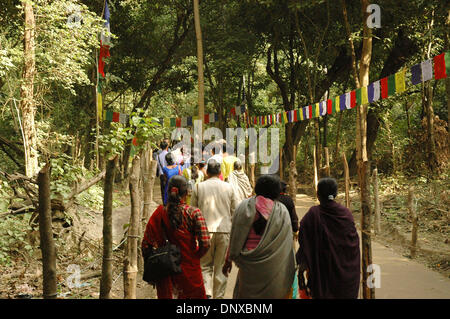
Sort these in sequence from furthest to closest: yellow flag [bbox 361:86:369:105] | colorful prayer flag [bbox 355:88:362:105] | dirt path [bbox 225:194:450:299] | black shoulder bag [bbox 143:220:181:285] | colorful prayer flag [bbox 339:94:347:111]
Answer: colorful prayer flag [bbox 339:94:347:111]
colorful prayer flag [bbox 355:88:362:105]
yellow flag [bbox 361:86:369:105]
dirt path [bbox 225:194:450:299]
black shoulder bag [bbox 143:220:181:285]

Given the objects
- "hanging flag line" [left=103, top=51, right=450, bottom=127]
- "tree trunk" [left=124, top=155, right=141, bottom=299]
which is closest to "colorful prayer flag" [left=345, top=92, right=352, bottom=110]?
"hanging flag line" [left=103, top=51, right=450, bottom=127]

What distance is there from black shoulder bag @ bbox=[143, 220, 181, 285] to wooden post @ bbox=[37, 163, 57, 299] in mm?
848

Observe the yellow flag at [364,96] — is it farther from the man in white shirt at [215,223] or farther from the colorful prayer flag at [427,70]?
the man in white shirt at [215,223]

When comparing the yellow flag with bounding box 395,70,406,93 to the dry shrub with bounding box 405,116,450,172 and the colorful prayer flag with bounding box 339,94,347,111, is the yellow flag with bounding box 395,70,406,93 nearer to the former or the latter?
the colorful prayer flag with bounding box 339,94,347,111

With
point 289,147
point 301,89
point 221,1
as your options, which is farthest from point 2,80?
point 301,89

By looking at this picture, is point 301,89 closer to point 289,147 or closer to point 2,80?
point 289,147

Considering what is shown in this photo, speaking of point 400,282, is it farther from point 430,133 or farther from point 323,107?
point 430,133

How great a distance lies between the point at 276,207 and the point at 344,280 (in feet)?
2.79

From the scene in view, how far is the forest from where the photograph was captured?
671cm

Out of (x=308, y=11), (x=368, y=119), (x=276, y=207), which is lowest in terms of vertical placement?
(x=276, y=207)

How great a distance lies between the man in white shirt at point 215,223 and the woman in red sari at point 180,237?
1.17 meters

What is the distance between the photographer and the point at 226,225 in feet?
17.1

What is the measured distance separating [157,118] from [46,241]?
5.44 meters

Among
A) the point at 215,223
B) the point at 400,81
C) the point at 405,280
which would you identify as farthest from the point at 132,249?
the point at 400,81
